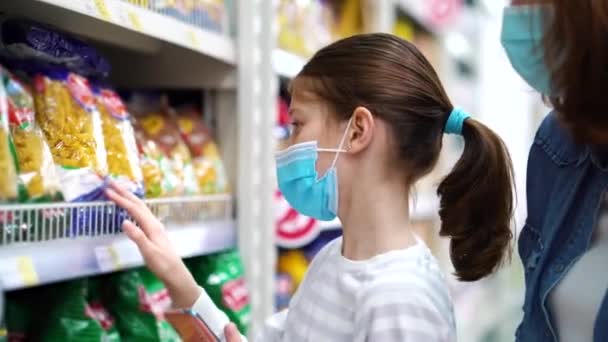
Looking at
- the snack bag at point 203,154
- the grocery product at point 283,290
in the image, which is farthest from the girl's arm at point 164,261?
A: the grocery product at point 283,290

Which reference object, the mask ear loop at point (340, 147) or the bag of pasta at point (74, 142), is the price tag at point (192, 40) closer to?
the bag of pasta at point (74, 142)

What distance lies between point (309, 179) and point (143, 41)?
0.56 metres

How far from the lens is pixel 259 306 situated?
5.50ft

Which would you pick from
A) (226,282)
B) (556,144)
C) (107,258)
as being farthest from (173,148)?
(556,144)

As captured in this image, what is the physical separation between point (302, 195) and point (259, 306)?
1.85ft

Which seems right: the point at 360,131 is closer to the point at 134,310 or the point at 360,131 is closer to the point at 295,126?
the point at 295,126

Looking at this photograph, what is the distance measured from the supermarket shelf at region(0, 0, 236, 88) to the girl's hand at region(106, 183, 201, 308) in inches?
10.8

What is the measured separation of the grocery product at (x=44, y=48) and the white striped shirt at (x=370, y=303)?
0.45 metres

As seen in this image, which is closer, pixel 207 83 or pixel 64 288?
pixel 64 288

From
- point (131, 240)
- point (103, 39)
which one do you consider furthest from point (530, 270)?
point (103, 39)

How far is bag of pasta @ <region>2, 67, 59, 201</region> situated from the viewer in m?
1.06

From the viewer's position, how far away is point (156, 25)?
1.29 m

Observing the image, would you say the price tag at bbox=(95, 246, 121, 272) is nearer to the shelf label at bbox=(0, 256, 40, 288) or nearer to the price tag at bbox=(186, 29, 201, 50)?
the shelf label at bbox=(0, 256, 40, 288)

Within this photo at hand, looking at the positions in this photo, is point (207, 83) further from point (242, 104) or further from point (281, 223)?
point (281, 223)
